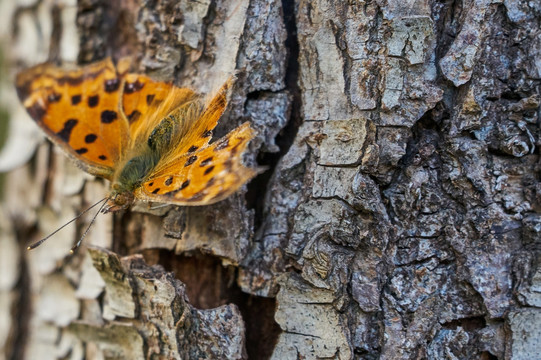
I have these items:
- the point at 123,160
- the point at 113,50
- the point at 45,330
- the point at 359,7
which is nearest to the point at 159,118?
the point at 123,160

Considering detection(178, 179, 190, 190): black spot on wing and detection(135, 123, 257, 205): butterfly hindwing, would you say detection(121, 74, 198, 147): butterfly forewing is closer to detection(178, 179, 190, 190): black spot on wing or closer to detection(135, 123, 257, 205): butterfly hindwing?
detection(135, 123, 257, 205): butterfly hindwing

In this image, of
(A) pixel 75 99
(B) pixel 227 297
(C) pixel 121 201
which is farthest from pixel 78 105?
(B) pixel 227 297

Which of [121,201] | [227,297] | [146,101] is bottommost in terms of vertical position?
[227,297]

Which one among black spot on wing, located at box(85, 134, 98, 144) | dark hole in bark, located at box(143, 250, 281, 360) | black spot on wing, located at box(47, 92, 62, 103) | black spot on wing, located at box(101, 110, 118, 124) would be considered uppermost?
black spot on wing, located at box(47, 92, 62, 103)

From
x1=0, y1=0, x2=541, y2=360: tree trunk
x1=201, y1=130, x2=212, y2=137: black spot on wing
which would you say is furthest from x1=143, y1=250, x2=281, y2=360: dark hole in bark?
x1=201, y1=130, x2=212, y2=137: black spot on wing

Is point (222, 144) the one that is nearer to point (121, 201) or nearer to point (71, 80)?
point (121, 201)

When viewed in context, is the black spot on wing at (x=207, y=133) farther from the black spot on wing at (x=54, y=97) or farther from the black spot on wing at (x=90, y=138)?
the black spot on wing at (x=54, y=97)

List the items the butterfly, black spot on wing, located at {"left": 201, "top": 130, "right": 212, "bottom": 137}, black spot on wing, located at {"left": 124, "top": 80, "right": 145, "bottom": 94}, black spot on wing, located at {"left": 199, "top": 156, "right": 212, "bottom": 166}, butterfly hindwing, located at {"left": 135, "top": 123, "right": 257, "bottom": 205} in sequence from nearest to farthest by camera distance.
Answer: butterfly hindwing, located at {"left": 135, "top": 123, "right": 257, "bottom": 205} → black spot on wing, located at {"left": 199, "top": 156, "right": 212, "bottom": 166} → black spot on wing, located at {"left": 201, "top": 130, "right": 212, "bottom": 137} → the butterfly → black spot on wing, located at {"left": 124, "top": 80, "right": 145, "bottom": 94}
